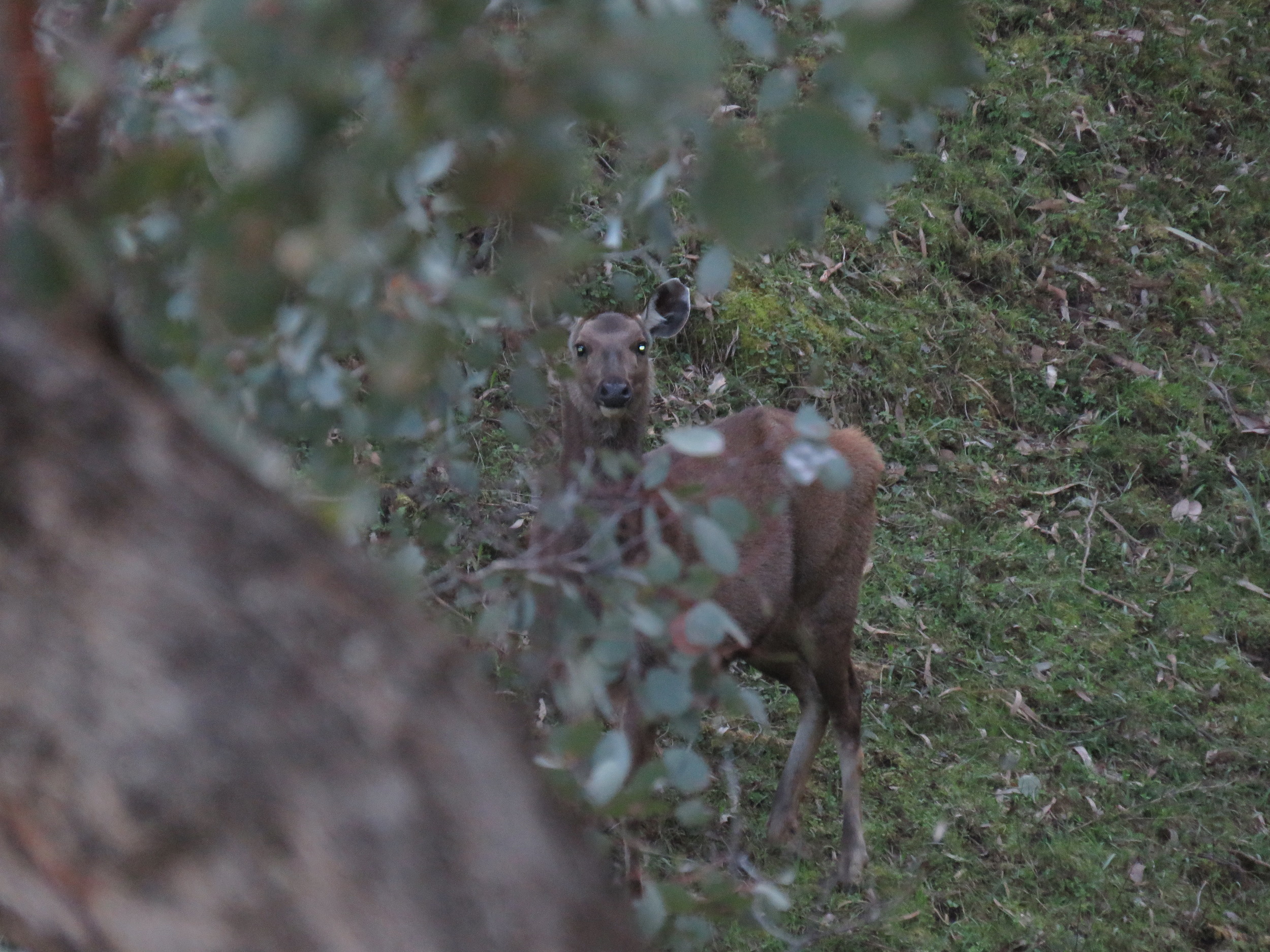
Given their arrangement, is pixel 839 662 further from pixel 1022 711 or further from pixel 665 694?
pixel 665 694

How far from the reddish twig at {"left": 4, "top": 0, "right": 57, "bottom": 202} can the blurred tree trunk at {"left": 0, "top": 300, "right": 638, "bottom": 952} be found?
0.53 feet

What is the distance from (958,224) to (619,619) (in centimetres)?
836

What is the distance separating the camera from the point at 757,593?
18.9 ft

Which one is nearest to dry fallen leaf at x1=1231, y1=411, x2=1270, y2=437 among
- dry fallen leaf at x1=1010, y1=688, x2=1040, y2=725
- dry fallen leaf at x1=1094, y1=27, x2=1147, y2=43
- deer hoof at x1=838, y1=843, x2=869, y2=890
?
dry fallen leaf at x1=1010, y1=688, x2=1040, y2=725

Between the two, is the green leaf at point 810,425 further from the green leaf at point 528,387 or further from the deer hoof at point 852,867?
the deer hoof at point 852,867

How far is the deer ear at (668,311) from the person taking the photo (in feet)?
20.4

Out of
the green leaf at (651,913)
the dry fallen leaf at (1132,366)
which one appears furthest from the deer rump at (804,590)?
the dry fallen leaf at (1132,366)

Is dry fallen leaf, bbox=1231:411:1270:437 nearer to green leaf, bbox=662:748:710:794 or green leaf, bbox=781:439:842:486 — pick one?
green leaf, bbox=781:439:842:486

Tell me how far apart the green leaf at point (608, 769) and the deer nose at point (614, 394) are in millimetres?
3632

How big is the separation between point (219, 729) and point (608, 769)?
85 centimetres

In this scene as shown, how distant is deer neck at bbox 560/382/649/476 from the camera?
5.70 m

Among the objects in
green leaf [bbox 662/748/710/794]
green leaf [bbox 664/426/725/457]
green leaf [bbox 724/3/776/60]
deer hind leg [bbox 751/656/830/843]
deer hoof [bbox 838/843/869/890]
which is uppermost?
green leaf [bbox 724/3/776/60]

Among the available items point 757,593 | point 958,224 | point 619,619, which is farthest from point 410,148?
point 958,224

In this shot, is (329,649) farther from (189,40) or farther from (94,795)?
(189,40)
